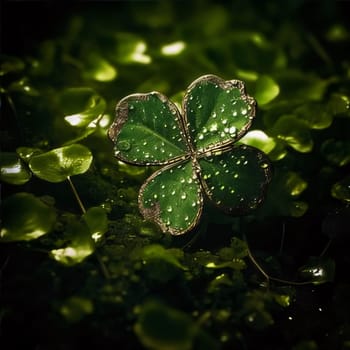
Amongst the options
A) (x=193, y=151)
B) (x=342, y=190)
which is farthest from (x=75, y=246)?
(x=342, y=190)

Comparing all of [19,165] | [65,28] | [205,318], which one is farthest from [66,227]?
[65,28]

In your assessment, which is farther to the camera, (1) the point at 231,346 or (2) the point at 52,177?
(2) the point at 52,177

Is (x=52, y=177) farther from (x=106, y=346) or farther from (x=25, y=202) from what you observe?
(x=106, y=346)

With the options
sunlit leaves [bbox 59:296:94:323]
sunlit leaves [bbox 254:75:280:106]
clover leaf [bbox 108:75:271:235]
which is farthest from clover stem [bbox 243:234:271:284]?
sunlit leaves [bbox 254:75:280:106]

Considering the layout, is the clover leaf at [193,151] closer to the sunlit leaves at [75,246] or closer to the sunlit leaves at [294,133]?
the sunlit leaves at [75,246]

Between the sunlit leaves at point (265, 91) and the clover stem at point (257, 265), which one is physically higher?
the sunlit leaves at point (265, 91)

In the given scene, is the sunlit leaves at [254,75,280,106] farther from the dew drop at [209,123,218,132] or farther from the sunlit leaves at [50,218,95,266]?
the sunlit leaves at [50,218,95,266]

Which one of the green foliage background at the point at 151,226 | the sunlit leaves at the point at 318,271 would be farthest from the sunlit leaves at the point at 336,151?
the sunlit leaves at the point at 318,271
